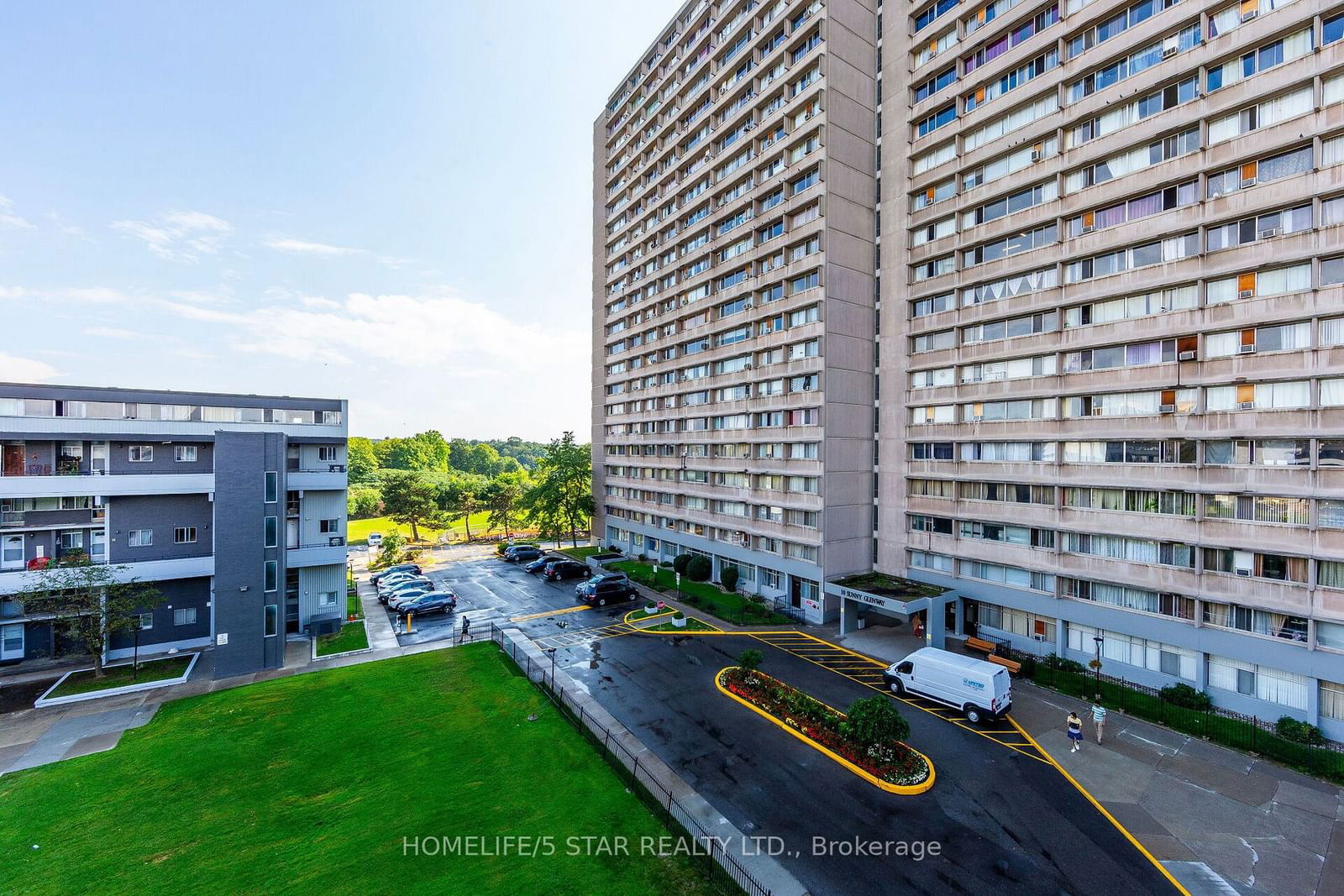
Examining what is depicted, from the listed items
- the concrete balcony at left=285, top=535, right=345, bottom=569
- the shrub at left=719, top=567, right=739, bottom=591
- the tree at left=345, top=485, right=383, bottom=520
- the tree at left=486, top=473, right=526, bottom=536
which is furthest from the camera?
the tree at left=345, top=485, right=383, bottom=520

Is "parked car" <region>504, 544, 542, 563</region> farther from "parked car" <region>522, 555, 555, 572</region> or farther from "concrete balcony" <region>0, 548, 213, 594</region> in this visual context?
"concrete balcony" <region>0, 548, 213, 594</region>

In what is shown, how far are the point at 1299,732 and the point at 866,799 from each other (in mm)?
18562

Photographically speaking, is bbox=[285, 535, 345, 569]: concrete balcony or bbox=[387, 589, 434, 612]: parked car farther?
bbox=[387, 589, 434, 612]: parked car

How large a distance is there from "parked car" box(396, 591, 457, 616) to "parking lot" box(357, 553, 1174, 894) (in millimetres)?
13848

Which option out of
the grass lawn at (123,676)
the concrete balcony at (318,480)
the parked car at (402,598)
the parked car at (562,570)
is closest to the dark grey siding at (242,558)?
the grass lawn at (123,676)

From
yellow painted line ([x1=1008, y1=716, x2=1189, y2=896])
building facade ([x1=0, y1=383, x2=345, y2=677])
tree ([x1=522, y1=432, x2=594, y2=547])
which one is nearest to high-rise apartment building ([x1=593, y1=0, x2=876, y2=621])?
tree ([x1=522, y1=432, x2=594, y2=547])

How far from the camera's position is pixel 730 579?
44.7m

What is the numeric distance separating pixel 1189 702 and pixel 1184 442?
1181 cm

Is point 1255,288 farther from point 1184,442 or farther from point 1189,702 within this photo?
point 1189,702

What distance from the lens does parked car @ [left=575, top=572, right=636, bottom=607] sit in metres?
41.9

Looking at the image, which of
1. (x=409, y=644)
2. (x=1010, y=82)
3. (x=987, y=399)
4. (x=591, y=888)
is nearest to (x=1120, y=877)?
(x=591, y=888)

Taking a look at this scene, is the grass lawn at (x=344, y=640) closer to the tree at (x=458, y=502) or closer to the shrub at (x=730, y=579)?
the shrub at (x=730, y=579)

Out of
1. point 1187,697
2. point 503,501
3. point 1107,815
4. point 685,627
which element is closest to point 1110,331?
point 1187,697

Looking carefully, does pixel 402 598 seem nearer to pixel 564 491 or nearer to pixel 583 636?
pixel 583 636
